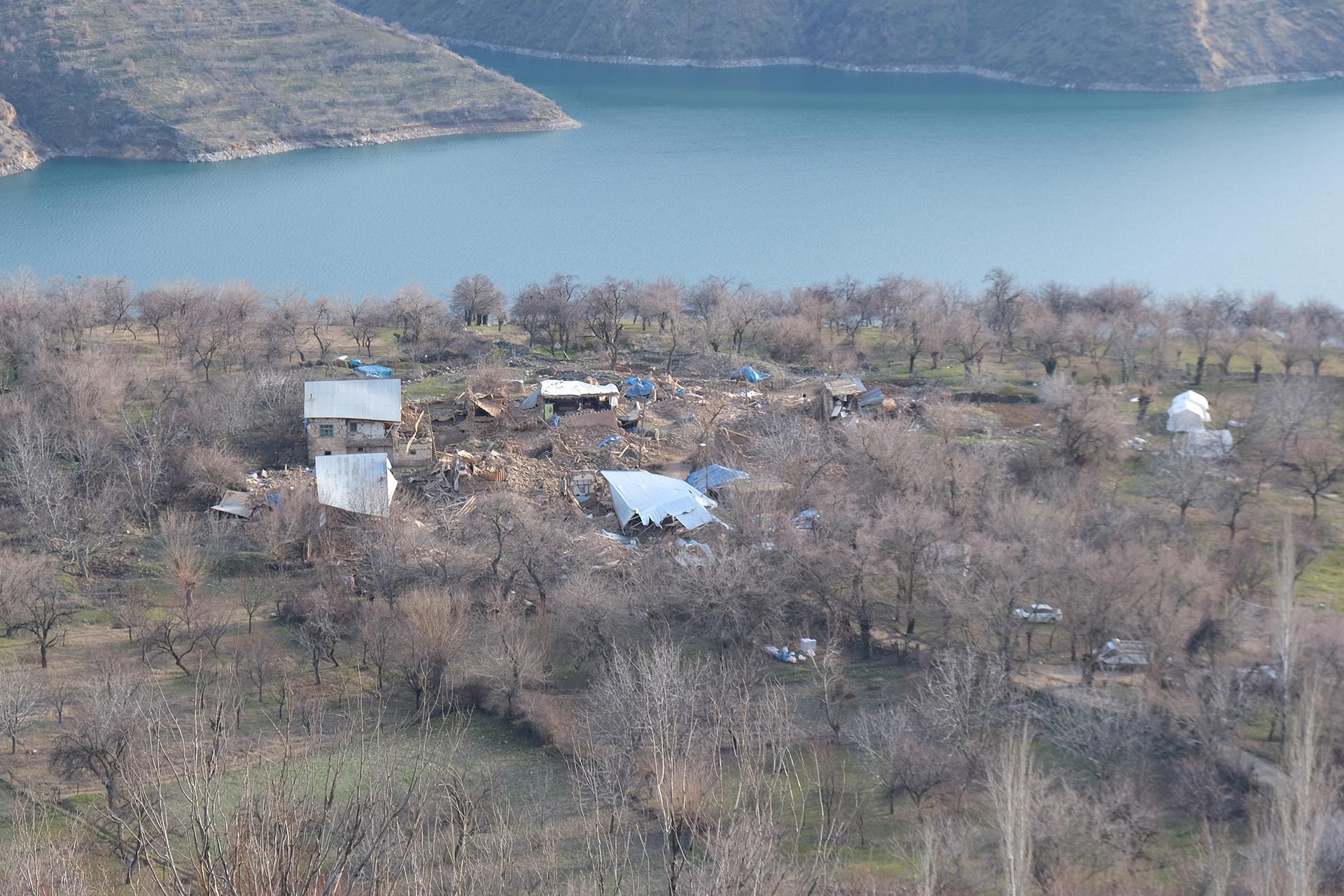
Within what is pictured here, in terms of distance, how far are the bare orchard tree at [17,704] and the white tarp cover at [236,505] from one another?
6.99 metres

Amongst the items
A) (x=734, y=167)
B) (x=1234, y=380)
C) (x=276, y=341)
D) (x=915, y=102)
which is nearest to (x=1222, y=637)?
(x=1234, y=380)

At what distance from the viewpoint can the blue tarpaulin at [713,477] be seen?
28.6 meters

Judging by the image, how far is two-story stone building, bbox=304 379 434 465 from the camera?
30281 mm

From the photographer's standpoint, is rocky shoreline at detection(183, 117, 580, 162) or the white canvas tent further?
rocky shoreline at detection(183, 117, 580, 162)

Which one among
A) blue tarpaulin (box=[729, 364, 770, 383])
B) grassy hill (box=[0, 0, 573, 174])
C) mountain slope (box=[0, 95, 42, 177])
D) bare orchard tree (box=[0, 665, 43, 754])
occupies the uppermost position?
grassy hill (box=[0, 0, 573, 174])

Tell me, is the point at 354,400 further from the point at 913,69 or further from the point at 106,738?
the point at 913,69

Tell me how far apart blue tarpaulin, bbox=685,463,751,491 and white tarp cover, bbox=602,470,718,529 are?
314 millimetres

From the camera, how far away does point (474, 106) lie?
9075 cm

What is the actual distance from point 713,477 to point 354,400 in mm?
9110

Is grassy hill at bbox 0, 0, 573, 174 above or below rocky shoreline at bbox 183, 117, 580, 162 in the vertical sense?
above

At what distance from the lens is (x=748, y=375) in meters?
37.6

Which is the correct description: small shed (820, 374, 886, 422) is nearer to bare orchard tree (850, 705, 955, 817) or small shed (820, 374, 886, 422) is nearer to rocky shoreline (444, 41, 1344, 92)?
bare orchard tree (850, 705, 955, 817)

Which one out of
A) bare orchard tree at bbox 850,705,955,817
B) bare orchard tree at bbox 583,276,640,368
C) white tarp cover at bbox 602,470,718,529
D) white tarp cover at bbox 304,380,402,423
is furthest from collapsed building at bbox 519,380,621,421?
bare orchard tree at bbox 850,705,955,817

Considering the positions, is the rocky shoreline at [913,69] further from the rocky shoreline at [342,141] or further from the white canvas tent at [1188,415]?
the white canvas tent at [1188,415]
